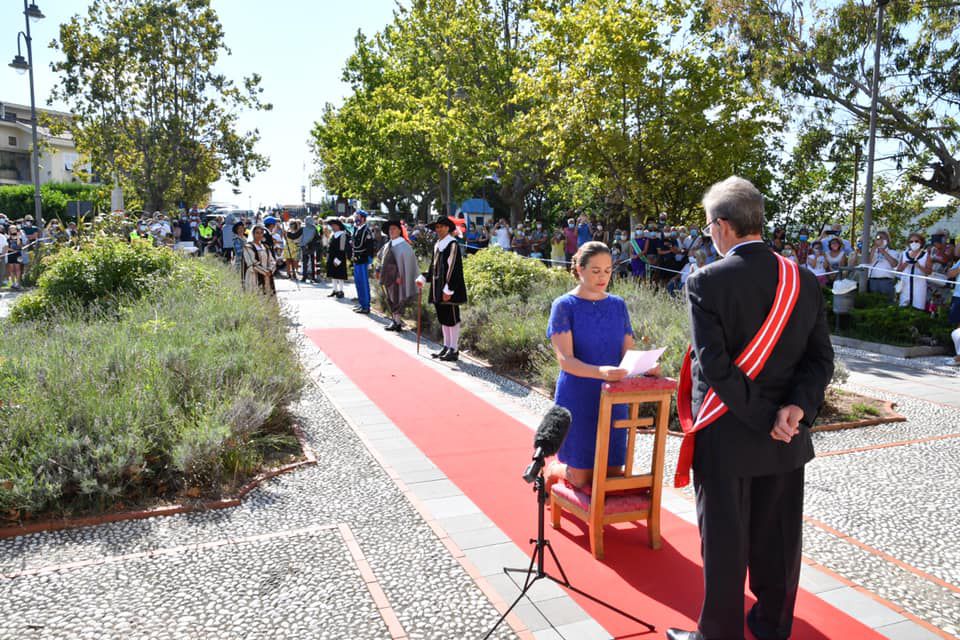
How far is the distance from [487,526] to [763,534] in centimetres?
197

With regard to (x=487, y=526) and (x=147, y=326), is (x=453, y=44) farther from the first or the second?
(x=487, y=526)

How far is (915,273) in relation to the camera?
1283cm

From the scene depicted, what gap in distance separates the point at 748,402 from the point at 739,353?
199mm

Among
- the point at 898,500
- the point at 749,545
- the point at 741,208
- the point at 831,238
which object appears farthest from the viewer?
the point at 831,238

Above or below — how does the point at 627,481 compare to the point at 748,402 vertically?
below

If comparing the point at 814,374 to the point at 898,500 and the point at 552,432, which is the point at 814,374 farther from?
the point at 898,500

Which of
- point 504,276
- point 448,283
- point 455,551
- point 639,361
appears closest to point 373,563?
point 455,551

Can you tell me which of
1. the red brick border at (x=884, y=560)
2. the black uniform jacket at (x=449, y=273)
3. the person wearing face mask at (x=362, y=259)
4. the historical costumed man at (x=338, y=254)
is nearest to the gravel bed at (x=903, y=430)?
the red brick border at (x=884, y=560)

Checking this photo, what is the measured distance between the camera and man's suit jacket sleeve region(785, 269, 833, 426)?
294 centimetres

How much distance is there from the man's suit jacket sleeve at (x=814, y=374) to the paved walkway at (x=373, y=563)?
139 cm

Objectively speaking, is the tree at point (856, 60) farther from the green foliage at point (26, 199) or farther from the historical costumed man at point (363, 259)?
the green foliage at point (26, 199)

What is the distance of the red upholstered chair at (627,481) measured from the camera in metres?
4.04

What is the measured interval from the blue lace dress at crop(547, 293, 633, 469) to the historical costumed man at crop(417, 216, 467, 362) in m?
5.84

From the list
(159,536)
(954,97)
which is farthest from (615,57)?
(159,536)
